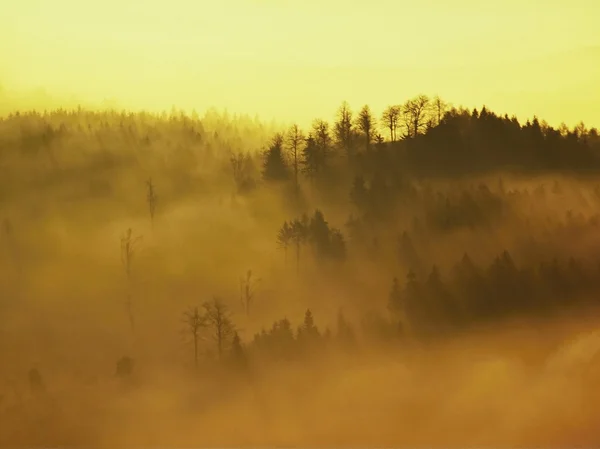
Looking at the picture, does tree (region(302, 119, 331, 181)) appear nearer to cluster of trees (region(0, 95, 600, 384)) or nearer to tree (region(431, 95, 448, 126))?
cluster of trees (region(0, 95, 600, 384))

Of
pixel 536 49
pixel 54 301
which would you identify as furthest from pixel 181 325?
pixel 536 49

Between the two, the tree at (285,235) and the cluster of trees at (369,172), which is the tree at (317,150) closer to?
the cluster of trees at (369,172)

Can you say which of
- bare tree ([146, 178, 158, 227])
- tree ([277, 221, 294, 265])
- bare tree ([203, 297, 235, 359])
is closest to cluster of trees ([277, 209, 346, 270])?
tree ([277, 221, 294, 265])

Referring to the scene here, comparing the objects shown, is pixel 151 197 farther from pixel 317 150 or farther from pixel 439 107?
pixel 439 107

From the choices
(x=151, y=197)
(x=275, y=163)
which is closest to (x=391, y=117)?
(x=275, y=163)

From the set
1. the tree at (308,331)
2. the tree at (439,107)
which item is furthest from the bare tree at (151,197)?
the tree at (439,107)
